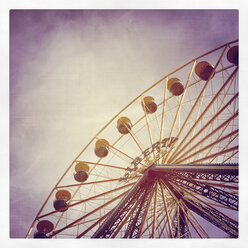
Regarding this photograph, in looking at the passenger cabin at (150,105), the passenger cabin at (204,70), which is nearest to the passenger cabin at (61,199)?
the passenger cabin at (150,105)

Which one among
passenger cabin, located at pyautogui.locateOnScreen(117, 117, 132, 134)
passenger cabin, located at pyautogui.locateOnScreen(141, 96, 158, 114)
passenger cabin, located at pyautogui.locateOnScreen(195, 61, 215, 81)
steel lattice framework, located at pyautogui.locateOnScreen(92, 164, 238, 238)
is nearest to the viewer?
steel lattice framework, located at pyautogui.locateOnScreen(92, 164, 238, 238)

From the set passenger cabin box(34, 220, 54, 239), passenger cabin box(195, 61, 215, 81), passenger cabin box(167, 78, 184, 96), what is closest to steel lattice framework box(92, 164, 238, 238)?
passenger cabin box(167, 78, 184, 96)

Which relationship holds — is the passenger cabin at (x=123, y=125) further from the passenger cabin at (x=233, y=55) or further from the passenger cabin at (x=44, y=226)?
the passenger cabin at (x=44, y=226)

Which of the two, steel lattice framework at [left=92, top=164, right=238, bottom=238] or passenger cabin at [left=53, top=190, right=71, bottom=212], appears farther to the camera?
passenger cabin at [left=53, top=190, right=71, bottom=212]

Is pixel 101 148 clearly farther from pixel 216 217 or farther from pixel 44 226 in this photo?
pixel 216 217

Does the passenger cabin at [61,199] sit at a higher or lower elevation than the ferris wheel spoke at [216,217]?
higher

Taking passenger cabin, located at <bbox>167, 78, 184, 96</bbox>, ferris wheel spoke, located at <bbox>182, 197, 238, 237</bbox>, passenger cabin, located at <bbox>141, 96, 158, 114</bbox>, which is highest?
passenger cabin, located at <bbox>167, 78, 184, 96</bbox>

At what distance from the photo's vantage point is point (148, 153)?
1338 centimetres

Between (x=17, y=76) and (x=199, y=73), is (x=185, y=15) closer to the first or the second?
(x=199, y=73)

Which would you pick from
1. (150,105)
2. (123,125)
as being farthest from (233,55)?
(123,125)

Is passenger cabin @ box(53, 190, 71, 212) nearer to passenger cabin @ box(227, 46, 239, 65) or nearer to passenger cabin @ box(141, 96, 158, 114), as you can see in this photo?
passenger cabin @ box(141, 96, 158, 114)

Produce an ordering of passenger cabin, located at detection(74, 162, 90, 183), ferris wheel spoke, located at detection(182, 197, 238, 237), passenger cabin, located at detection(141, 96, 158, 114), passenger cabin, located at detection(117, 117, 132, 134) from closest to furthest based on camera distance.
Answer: ferris wheel spoke, located at detection(182, 197, 238, 237) < passenger cabin, located at detection(117, 117, 132, 134) < passenger cabin, located at detection(74, 162, 90, 183) < passenger cabin, located at detection(141, 96, 158, 114)

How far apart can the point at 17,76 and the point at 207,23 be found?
1047cm
